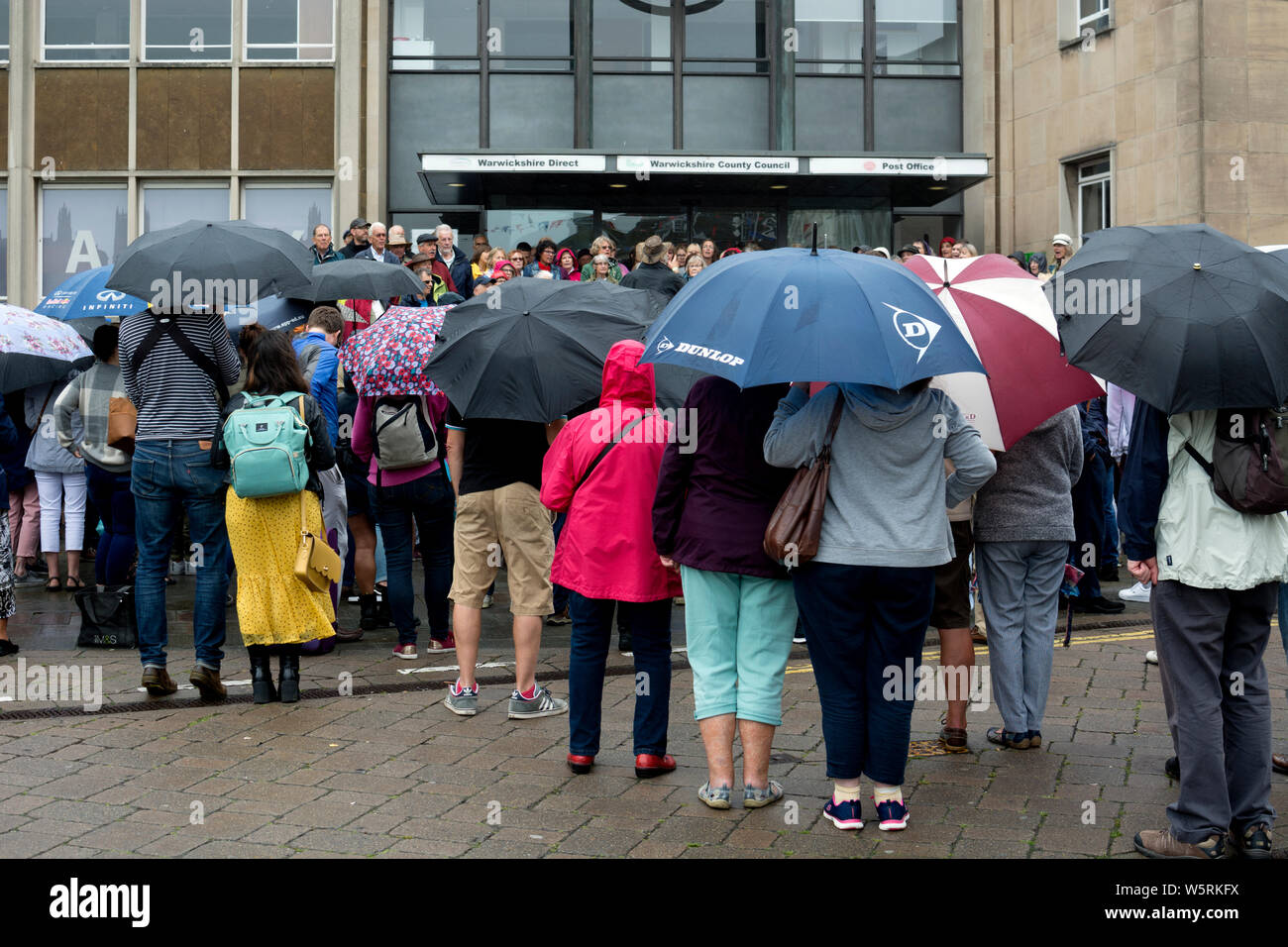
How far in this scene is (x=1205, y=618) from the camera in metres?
4.95

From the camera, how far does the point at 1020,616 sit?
252 inches

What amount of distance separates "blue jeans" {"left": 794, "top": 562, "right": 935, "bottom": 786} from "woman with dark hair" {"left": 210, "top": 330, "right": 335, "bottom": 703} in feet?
10.2

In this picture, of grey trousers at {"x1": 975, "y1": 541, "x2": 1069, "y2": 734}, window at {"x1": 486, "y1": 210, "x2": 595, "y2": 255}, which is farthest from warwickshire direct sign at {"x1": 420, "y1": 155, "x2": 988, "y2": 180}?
grey trousers at {"x1": 975, "y1": 541, "x2": 1069, "y2": 734}

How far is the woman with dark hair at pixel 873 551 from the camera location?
5156 millimetres

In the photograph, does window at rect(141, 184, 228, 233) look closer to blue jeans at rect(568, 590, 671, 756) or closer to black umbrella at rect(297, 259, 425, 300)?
black umbrella at rect(297, 259, 425, 300)

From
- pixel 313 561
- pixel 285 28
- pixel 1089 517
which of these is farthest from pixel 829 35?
pixel 313 561

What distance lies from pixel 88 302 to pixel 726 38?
13.3 metres

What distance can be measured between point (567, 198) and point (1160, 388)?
1699 cm

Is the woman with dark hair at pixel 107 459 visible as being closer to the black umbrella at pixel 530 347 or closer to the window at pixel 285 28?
the black umbrella at pixel 530 347

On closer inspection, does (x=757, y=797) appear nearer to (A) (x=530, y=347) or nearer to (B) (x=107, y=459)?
(A) (x=530, y=347)

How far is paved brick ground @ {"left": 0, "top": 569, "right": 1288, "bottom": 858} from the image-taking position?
17.0 feet

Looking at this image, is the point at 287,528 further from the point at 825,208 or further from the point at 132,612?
the point at 825,208

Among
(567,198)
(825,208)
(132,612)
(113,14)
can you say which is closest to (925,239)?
(825,208)

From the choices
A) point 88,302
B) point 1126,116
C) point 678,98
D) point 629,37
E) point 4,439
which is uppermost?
point 629,37
